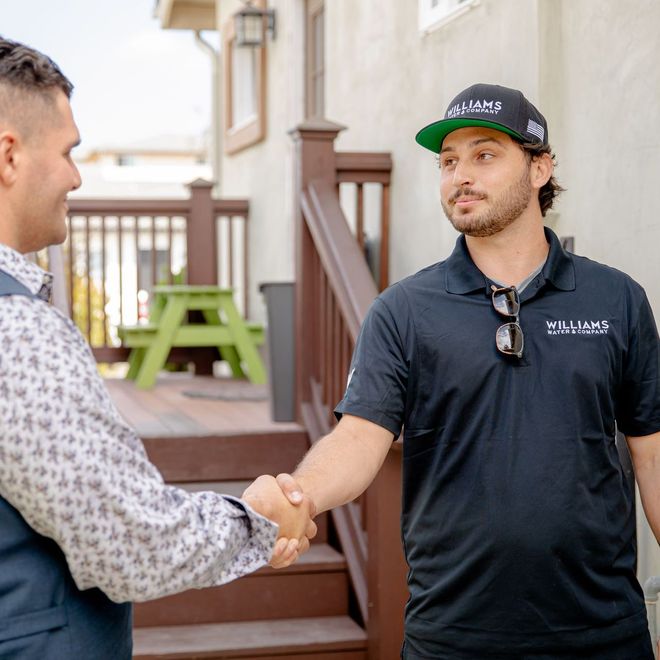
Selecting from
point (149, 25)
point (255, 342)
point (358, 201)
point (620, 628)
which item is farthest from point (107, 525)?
point (149, 25)

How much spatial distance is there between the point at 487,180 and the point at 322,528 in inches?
106

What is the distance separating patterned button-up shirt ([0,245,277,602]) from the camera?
1.57 m

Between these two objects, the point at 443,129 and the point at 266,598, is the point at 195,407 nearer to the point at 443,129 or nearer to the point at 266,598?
the point at 266,598

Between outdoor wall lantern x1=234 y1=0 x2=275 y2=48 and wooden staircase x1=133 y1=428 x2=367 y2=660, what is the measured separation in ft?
15.5

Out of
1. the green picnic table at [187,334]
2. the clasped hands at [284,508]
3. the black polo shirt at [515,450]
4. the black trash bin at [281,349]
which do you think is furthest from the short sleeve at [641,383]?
the green picnic table at [187,334]

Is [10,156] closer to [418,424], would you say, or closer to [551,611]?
[418,424]

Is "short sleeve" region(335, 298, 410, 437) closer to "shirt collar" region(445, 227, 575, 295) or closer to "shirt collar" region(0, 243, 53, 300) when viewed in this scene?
"shirt collar" region(445, 227, 575, 295)

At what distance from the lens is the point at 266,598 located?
4.62 m

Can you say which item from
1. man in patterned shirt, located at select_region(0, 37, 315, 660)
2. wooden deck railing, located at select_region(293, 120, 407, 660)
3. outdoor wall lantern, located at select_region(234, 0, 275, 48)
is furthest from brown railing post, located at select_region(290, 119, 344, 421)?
outdoor wall lantern, located at select_region(234, 0, 275, 48)

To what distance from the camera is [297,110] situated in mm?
8312

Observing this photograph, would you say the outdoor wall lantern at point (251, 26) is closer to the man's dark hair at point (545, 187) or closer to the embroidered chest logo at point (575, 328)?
the man's dark hair at point (545, 187)

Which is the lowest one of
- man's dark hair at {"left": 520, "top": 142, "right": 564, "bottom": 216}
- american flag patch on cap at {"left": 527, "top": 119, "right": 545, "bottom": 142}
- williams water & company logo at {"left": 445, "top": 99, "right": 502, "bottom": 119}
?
man's dark hair at {"left": 520, "top": 142, "right": 564, "bottom": 216}

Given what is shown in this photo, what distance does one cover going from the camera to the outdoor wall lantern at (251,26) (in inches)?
353

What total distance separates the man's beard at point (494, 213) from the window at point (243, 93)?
22.2 feet
